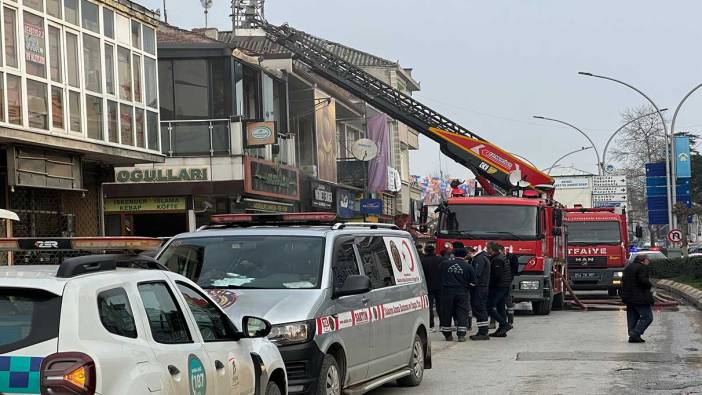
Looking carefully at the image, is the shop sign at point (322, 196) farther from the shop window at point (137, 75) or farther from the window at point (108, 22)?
the window at point (108, 22)

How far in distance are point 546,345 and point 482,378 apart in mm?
4574

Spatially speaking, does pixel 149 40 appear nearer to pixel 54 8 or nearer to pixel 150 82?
pixel 150 82

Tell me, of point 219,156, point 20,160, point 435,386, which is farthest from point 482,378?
point 219,156

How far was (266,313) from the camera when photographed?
915 cm

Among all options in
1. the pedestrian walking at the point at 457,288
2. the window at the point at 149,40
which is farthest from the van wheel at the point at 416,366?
the window at the point at 149,40

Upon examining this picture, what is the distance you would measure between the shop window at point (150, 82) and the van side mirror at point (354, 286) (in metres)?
16.7

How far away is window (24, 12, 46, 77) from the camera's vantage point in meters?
20.0

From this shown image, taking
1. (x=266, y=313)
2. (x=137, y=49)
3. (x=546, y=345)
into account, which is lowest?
(x=546, y=345)

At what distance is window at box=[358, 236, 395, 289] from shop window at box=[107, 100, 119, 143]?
13062mm

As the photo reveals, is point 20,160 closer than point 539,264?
Yes

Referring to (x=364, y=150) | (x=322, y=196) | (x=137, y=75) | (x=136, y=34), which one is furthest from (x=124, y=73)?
(x=364, y=150)

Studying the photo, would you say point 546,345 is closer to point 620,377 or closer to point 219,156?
point 620,377

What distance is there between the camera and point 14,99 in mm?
19453

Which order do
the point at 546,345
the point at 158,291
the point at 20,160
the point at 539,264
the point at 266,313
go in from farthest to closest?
1. the point at 539,264
2. the point at 20,160
3. the point at 546,345
4. the point at 266,313
5. the point at 158,291
